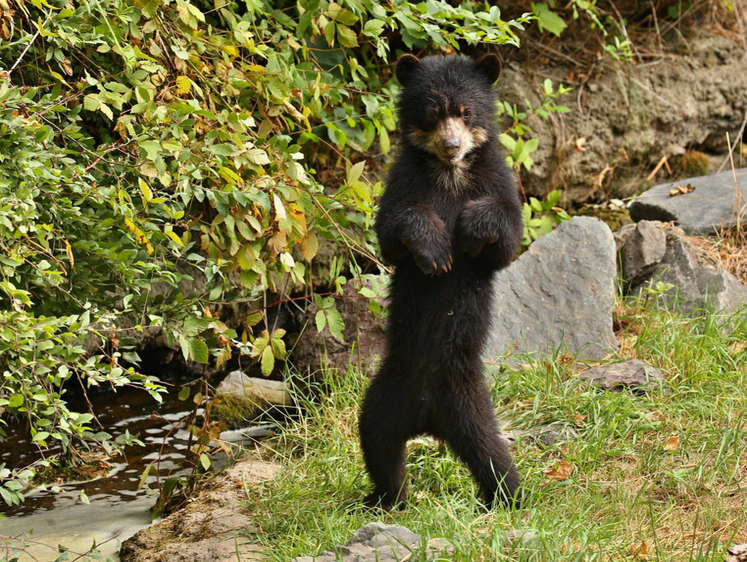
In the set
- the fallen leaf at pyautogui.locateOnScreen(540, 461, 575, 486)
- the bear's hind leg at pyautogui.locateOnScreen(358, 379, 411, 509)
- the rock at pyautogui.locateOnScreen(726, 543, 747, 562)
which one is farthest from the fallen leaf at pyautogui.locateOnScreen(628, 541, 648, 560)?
the bear's hind leg at pyautogui.locateOnScreen(358, 379, 411, 509)

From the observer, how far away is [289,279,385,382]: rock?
18.0ft

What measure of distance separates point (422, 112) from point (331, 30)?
3.81 ft

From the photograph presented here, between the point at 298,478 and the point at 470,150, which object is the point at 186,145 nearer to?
the point at 470,150

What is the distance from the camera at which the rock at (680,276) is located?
18.5 ft

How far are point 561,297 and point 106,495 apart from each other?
11.0 feet

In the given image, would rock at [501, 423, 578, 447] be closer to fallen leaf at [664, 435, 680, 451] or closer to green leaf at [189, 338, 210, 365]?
fallen leaf at [664, 435, 680, 451]

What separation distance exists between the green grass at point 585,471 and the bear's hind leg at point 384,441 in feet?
0.34

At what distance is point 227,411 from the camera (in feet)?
18.1

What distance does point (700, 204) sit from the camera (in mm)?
6902

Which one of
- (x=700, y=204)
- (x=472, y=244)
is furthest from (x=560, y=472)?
(x=700, y=204)

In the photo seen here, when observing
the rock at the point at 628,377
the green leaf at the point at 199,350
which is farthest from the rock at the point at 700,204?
the green leaf at the point at 199,350

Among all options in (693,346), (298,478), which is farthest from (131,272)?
(693,346)

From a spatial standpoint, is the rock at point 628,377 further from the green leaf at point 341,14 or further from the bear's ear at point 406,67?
the green leaf at point 341,14

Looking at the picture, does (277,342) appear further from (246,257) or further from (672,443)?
(672,443)
